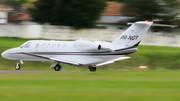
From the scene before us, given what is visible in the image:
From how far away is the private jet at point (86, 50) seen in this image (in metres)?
23.0

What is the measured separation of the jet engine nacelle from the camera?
23281 mm

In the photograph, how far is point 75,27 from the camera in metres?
42.4

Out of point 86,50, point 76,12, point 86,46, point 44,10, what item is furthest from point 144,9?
point 86,46

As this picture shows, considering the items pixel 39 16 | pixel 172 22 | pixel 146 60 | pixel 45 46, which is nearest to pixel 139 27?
pixel 45 46

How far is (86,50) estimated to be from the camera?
23891 millimetres

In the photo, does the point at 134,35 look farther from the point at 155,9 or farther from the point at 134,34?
the point at 155,9

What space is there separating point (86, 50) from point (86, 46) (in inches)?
13.7

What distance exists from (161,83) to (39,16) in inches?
1341

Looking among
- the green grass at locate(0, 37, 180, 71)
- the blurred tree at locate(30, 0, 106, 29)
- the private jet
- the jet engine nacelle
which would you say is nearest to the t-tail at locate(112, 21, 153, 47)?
the private jet

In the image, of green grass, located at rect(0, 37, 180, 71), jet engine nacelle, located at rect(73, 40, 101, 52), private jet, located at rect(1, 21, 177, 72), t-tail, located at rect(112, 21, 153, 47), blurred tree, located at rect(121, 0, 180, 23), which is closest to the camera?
t-tail, located at rect(112, 21, 153, 47)

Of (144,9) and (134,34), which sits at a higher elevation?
(144,9)

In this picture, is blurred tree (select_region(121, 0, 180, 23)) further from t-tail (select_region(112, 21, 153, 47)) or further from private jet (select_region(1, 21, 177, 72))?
t-tail (select_region(112, 21, 153, 47))

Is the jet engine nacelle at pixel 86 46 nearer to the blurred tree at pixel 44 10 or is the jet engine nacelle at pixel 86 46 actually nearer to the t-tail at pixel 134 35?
the t-tail at pixel 134 35

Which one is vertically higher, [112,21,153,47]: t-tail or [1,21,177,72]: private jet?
[112,21,153,47]: t-tail
